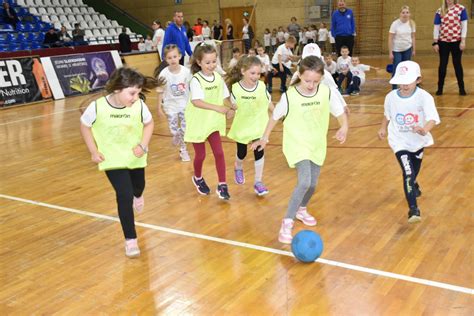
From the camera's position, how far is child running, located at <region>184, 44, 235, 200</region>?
188 inches

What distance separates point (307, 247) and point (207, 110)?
189 centimetres

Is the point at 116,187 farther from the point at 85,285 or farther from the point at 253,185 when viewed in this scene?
the point at 253,185

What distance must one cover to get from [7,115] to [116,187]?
8.03 metres

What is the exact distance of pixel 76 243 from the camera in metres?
4.01

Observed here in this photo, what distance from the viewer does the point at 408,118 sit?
4.13 m

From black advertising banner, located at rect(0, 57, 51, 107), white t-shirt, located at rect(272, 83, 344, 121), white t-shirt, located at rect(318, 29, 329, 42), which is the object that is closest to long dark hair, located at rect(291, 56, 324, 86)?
white t-shirt, located at rect(272, 83, 344, 121)

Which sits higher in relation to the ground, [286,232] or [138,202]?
[138,202]

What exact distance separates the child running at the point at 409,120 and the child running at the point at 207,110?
4.73 ft

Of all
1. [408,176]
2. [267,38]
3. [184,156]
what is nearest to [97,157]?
[408,176]

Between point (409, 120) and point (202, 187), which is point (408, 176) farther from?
point (202, 187)

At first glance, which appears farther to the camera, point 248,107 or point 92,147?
point 248,107

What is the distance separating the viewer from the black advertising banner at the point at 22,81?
1150 cm

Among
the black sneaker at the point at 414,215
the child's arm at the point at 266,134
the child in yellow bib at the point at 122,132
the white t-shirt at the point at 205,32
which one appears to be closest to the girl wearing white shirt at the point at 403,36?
the black sneaker at the point at 414,215

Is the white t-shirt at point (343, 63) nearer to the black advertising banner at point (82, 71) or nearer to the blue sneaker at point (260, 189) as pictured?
the black advertising banner at point (82, 71)
